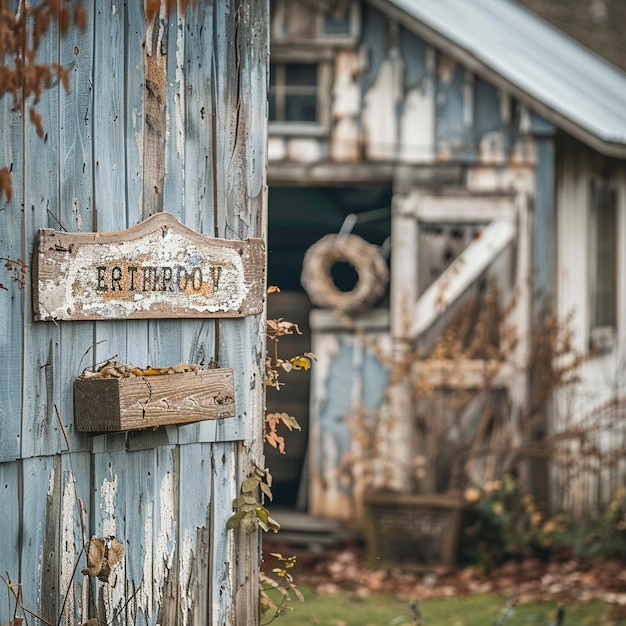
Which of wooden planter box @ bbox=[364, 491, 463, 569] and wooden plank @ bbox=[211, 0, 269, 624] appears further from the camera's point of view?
wooden planter box @ bbox=[364, 491, 463, 569]

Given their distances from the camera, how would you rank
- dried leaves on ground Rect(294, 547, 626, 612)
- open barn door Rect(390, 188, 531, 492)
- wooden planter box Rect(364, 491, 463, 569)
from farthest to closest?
open barn door Rect(390, 188, 531, 492), wooden planter box Rect(364, 491, 463, 569), dried leaves on ground Rect(294, 547, 626, 612)

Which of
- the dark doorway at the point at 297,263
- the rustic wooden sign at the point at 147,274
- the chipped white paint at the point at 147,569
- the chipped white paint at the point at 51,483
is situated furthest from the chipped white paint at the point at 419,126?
the chipped white paint at the point at 51,483

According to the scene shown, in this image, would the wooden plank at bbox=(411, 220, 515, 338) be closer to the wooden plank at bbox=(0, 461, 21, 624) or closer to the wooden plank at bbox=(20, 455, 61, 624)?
the wooden plank at bbox=(20, 455, 61, 624)

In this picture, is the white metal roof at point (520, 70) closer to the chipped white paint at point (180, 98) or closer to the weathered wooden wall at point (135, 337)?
the weathered wooden wall at point (135, 337)

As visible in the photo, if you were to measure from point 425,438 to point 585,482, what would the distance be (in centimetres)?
143

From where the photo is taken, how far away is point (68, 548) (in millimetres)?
3820

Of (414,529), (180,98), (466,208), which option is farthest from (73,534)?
(466,208)

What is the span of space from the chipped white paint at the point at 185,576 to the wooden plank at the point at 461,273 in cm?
493

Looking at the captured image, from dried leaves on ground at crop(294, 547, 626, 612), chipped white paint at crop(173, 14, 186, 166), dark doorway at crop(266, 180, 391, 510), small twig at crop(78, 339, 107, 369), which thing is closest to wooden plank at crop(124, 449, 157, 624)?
small twig at crop(78, 339, 107, 369)

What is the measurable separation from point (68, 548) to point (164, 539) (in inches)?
14.7

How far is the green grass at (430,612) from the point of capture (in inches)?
279

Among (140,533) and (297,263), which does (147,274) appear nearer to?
(140,533)

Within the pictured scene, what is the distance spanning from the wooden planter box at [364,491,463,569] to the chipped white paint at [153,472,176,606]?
454 centimetres

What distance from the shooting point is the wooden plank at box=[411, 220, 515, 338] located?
8.80 meters
